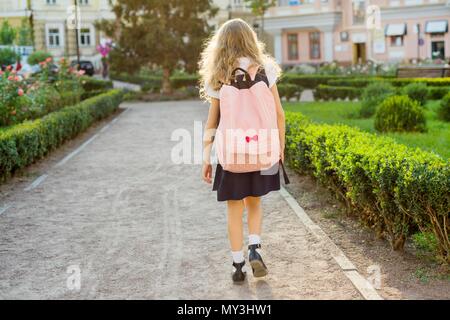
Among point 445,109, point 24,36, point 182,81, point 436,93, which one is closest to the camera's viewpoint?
point 445,109

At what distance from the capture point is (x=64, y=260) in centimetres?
627

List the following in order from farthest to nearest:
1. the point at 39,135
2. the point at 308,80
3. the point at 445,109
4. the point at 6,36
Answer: the point at 6,36 < the point at 308,80 < the point at 445,109 < the point at 39,135

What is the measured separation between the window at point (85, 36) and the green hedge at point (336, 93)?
32229 mm

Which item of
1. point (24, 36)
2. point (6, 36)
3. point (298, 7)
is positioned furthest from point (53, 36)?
point (298, 7)

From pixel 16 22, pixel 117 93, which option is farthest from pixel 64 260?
pixel 16 22

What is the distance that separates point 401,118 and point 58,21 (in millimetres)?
44462

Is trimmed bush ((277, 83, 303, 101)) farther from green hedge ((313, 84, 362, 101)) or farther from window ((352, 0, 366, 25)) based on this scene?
window ((352, 0, 366, 25))

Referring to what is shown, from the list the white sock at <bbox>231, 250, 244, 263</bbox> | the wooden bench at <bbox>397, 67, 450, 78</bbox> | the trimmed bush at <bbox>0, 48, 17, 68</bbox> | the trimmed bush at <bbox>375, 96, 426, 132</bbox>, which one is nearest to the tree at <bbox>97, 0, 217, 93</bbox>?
the wooden bench at <bbox>397, 67, 450, 78</bbox>

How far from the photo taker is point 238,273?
5.46 m

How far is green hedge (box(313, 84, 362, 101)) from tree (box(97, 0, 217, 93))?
6553 mm

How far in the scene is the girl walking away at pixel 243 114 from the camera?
5286mm

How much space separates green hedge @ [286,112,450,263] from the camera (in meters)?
5.39

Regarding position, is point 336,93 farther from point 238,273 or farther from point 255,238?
point 238,273

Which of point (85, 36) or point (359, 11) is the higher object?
point (359, 11)
